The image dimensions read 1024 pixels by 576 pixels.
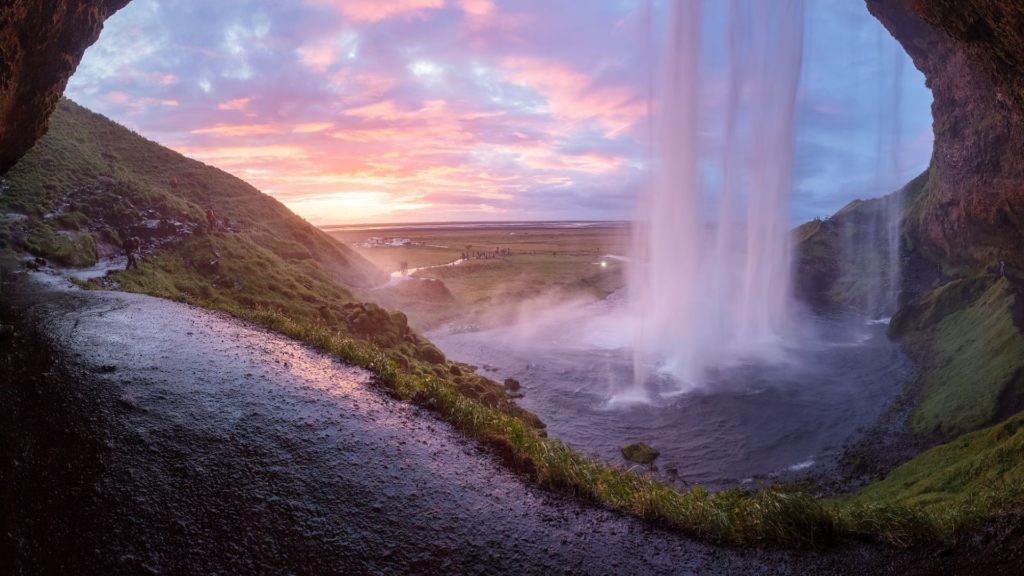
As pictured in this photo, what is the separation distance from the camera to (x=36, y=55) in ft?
66.2

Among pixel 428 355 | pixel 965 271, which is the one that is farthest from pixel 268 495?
pixel 965 271

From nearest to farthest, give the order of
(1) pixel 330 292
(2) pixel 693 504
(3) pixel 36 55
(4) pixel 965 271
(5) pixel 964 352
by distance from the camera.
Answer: (2) pixel 693 504 < (3) pixel 36 55 < (5) pixel 964 352 < (1) pixel 330 292 < (4) pixel 965 271

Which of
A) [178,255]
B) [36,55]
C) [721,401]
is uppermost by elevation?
[36,55]

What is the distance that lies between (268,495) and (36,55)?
890 inches

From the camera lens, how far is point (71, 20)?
21609mm

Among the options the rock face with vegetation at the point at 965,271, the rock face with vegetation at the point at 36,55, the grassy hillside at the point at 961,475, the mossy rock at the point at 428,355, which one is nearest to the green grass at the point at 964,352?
the rock face with vegetation at the point at 965,271

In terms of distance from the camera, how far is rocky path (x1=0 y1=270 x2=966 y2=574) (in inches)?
288

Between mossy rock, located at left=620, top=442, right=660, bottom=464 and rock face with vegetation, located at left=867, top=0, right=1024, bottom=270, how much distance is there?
2393 centimetres

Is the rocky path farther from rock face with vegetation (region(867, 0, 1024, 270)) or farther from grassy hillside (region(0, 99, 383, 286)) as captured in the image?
rock face with vegetation (region(867, 0, 1024, 270))

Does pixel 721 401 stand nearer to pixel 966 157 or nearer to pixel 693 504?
pixel 693 504

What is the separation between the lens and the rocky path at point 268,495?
730cm

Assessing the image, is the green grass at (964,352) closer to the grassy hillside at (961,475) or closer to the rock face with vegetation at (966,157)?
the rock face with vegetation at (966,157)

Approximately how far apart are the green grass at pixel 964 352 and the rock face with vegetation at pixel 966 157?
15.1 ft

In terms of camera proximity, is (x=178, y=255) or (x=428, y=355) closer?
(x=428, y=355)
